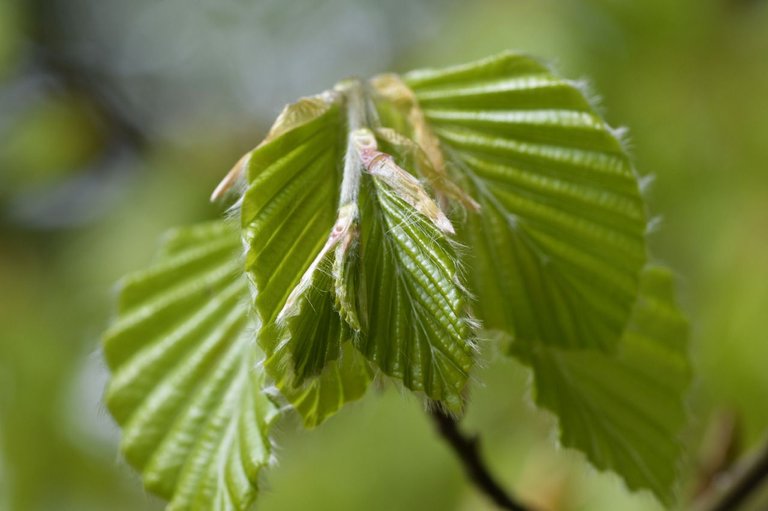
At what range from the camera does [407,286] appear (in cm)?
77

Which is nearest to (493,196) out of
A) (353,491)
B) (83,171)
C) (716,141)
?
(716,141)

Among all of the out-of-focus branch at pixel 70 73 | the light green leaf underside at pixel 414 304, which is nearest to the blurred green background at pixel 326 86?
the out-of-focus branch at pixel 70 73

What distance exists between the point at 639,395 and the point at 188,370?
1.89 feet

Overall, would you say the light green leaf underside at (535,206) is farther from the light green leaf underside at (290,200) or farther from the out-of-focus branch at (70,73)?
the out-of-focus branch at (70,73)

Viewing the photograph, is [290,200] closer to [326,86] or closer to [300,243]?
[300,243]

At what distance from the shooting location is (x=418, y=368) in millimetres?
761

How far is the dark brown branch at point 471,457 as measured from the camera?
1035mm

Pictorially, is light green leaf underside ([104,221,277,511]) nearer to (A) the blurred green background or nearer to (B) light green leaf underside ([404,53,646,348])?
(A) the blurred green background

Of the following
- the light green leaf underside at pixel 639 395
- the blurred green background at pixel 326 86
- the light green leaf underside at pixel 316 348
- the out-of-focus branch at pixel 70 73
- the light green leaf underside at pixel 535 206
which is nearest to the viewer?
the light green leaf underside at pixel 316 348

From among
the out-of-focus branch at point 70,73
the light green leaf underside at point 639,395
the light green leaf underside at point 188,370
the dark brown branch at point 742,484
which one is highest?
the out-of-focus branch at point 70,73

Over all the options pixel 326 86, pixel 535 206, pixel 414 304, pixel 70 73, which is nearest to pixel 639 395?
pixel 535 206

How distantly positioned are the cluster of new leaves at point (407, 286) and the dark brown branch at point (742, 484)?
0.20 meters

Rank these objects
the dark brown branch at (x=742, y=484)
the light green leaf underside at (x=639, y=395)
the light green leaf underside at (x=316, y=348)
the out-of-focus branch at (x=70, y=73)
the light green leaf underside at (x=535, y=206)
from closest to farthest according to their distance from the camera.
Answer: the light green leaf underside at (x=316, y=348) < the light green leaf underside at (x=535, y=206) < the light green leaf underside at (x=639, y=395) < the dark brown branch at (x=742, y=484) < the out-of-focus branch at (x=70, y=73)

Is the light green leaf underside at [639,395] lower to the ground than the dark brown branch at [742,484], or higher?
higher
